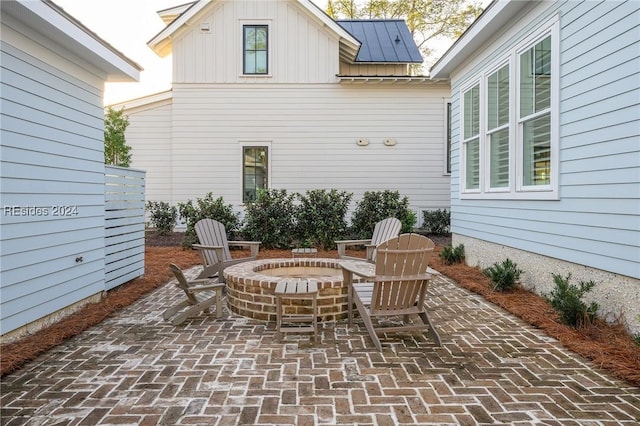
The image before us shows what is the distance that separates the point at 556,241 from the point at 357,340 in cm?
276

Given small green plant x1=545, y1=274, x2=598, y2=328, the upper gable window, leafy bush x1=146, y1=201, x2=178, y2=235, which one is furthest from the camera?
the upper gable window

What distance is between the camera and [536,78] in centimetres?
546

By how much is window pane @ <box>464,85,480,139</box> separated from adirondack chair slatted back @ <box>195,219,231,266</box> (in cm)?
477

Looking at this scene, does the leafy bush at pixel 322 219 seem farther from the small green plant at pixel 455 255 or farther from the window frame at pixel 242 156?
the small green plant at pixel 455 255

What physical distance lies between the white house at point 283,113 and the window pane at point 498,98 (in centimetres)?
521

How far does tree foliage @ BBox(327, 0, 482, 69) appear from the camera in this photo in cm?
1994

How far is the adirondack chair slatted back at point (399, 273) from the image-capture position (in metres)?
3.80

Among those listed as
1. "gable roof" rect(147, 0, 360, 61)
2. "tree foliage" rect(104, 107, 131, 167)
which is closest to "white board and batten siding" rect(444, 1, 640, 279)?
"gable roof" rect(147, 0, 360, 61)

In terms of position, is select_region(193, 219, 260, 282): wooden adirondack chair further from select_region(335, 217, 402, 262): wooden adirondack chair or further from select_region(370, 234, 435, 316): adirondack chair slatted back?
select_region(370, 234, 435, 316): adirondack chair slatted back

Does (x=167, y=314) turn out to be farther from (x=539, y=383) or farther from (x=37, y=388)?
(x=539, y=383)

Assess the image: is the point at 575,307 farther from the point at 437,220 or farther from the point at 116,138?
the point at 116,138

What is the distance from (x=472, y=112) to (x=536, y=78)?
223cm

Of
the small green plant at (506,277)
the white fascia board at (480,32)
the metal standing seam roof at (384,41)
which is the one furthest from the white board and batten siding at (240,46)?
the small green plant at (506,277)

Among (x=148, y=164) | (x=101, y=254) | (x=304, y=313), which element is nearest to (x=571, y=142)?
(x=304, y=313)
